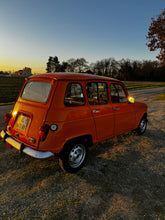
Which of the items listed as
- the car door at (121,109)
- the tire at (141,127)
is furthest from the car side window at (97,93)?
the tire at (141,127)

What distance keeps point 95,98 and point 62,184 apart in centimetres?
200

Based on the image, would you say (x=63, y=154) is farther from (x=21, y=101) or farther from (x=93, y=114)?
(x=21, y=101)

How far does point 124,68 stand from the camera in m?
78.9

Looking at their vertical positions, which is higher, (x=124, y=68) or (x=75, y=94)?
(x=124, y=68)

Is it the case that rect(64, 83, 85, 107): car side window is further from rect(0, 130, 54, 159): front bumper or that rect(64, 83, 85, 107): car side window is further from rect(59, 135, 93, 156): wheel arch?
rect(0, 130, 54, 159): front bumper

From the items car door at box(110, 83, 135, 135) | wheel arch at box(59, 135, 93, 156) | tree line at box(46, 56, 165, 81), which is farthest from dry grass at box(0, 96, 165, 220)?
tree line at box(46, 56, 165, 81)

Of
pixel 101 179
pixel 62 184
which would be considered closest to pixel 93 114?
pixel 101 179

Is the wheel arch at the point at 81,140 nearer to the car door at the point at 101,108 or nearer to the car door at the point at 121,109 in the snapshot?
the car door at the point at 101,108

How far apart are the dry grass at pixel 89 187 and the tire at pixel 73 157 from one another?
6.0 inches

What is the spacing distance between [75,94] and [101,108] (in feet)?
2.37

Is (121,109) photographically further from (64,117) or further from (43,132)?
(43,132)

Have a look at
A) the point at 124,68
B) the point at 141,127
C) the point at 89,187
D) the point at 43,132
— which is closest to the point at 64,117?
the point at 43,132

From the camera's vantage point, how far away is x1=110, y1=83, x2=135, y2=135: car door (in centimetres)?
386

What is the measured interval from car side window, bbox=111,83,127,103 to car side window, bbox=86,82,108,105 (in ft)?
0.98
